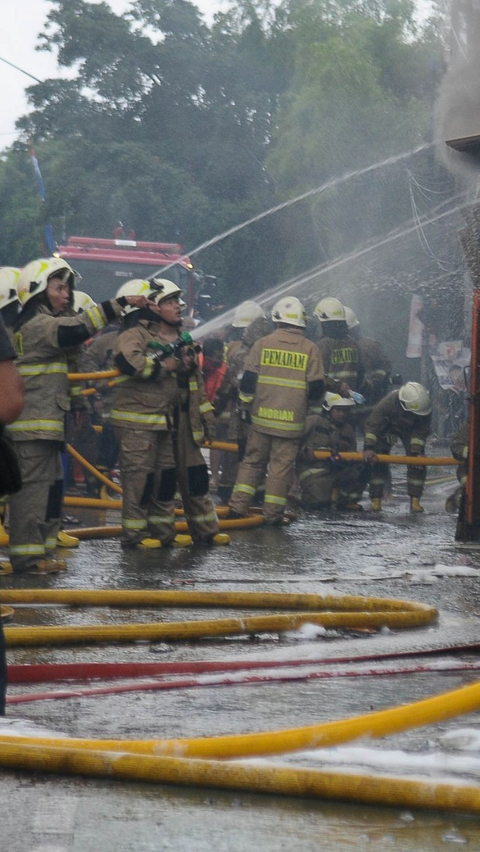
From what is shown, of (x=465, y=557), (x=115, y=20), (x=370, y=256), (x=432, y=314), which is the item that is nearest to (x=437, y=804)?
(x=465, y=557)

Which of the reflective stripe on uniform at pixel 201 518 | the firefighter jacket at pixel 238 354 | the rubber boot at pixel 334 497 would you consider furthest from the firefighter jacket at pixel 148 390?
the rubber boot at pixel 334 497

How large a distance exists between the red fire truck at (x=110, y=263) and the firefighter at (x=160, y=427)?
37.5 feet

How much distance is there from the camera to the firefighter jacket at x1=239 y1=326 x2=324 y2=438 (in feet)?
33.0

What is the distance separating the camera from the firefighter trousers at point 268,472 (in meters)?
10.0

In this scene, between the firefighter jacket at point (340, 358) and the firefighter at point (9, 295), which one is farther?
the firefighter jacket at point (340, 358)

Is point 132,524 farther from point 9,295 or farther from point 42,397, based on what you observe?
point 9,295

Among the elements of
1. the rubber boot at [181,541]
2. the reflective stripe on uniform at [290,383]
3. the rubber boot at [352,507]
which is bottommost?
the rubber boot at [352,507]

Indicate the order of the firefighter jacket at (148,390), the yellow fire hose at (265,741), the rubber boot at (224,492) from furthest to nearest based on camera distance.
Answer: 1. the rubber boot at (224,492)
2. the firefighter jacket at (148,390)
3. the yellow fire hose at (265,741)

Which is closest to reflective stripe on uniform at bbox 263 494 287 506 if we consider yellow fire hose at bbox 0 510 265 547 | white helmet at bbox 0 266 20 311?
yellow fire hose at bbox 0 510 265 547

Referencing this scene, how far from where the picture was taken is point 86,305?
10266 mm

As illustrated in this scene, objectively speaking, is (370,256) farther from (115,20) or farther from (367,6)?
(115,20)

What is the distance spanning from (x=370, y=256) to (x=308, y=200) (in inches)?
131

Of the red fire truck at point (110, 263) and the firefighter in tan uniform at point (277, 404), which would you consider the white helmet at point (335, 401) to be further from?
the red fire truck at point (110, 263)

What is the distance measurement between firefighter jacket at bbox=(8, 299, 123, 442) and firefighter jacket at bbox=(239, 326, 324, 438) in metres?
2.89
